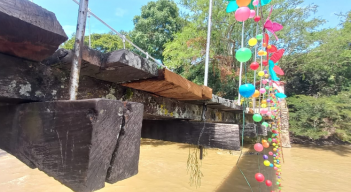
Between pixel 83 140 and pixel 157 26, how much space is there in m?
14.0

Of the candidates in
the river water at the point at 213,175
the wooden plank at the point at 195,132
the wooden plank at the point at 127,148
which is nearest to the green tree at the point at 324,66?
the river water at the point at 213,175

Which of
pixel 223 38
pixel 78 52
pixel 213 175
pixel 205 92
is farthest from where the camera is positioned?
pixel 223 38

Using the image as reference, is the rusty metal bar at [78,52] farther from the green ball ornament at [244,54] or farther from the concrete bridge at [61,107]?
the green ball ornament at [244,54]

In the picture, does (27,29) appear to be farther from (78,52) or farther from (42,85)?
(42,85)

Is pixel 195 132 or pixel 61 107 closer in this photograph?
pixel 61 107

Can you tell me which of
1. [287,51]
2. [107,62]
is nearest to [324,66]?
[287,51]

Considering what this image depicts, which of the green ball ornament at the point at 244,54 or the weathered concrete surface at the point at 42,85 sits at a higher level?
the green ball ornament at the point at 244,54

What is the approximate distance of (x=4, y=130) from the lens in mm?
1062

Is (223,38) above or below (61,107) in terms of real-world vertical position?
above

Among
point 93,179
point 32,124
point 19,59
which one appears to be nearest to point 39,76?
point 19,59

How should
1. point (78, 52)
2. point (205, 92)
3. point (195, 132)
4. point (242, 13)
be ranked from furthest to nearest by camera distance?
point (195, 132) → point (205, 92) → point (242, 13) → point (78, 52)

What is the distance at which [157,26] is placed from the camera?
13547 millimetres

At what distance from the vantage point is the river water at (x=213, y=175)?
5.11 metres

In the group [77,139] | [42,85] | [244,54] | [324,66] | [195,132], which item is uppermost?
[324,66]
